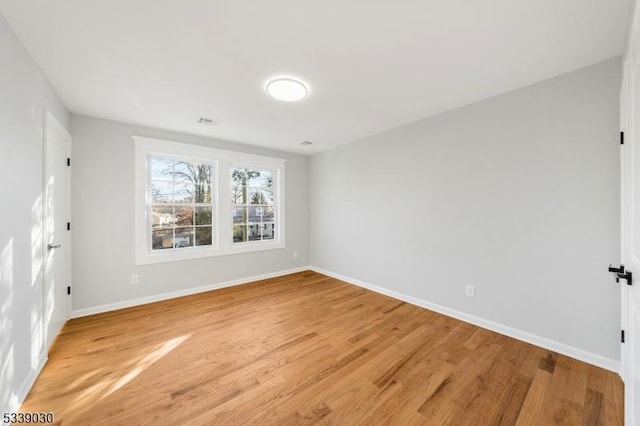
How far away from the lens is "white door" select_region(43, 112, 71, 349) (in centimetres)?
213

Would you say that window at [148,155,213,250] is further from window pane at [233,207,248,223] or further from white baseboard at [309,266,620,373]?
white baseboard at [309,266,620,373]

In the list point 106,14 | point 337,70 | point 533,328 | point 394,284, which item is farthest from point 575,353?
point 106,14

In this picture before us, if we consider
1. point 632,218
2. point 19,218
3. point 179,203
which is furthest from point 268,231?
point 632,218

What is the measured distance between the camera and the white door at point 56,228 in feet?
7.00

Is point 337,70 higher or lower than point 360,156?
higher

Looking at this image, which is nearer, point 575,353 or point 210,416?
point 210,416

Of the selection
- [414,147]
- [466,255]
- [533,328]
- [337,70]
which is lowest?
[533,328]

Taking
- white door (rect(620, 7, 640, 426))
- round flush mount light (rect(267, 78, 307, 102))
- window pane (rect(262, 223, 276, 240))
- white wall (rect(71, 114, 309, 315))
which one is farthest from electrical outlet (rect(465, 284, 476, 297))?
white wall (rect(71, 114, 309, 315))

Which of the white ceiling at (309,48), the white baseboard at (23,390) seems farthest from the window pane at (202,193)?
the white baseboard at (23,390)

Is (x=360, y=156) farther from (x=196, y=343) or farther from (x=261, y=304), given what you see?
(x=196, y=343)

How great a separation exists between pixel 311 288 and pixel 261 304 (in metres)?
0.92

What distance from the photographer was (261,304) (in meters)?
3.29

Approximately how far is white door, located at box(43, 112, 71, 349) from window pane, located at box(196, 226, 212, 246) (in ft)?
4.66

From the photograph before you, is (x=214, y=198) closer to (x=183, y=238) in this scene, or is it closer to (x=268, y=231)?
(x=183, y=238)
